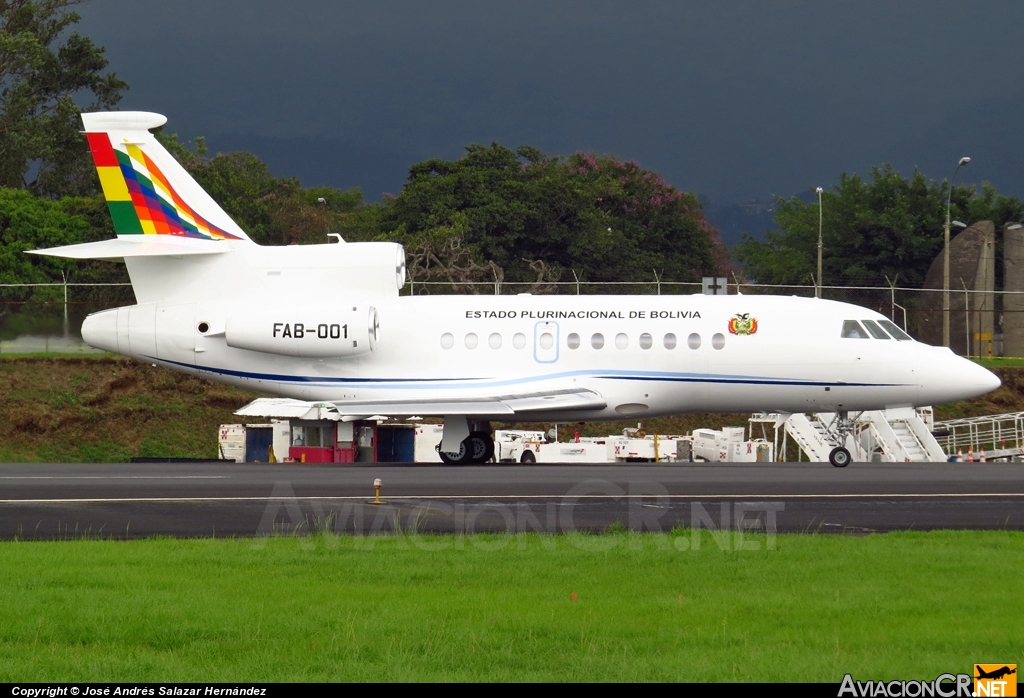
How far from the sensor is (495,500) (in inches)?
647

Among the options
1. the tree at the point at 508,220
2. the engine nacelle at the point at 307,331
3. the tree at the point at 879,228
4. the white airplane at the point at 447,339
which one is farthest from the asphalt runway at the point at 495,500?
the tree at the point at 879,228

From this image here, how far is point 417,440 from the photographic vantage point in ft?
101

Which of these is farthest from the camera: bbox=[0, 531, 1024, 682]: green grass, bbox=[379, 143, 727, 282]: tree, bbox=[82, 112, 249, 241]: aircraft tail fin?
bbox=[379, 143, 727, 282]: tree

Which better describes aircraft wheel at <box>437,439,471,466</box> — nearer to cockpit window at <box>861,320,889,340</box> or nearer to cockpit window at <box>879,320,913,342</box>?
cockpit window at <box>861,320,889,340</box>

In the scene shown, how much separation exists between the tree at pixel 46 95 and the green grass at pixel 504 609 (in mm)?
52857

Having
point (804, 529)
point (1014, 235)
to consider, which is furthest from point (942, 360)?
point (1014, 235)

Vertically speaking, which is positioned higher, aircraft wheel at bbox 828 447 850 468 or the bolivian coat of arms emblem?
the bolivian coat of arms emblem

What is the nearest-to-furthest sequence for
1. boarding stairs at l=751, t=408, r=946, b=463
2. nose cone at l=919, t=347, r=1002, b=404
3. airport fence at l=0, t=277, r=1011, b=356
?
nose cone at l=919, t=347, r=1002, b=404
boarding stairs at l=751, t=408, r=946, b=463
airport fence at l=0, t=277, r=1011, b=356

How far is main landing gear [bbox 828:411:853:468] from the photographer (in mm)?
23922

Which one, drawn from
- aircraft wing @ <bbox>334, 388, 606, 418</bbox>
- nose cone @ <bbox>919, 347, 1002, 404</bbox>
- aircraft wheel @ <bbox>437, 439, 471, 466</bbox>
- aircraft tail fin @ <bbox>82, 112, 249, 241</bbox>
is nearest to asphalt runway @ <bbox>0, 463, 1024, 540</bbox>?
aircraft wing @ <bbox>334, 388, 606, 418</bbox>

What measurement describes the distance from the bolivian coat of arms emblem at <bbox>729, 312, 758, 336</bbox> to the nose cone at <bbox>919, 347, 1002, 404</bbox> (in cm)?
319

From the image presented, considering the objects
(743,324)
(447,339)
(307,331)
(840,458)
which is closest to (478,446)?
(447,339)

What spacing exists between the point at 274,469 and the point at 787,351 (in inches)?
388

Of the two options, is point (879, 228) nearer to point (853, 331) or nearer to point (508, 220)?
point (508, 220)
